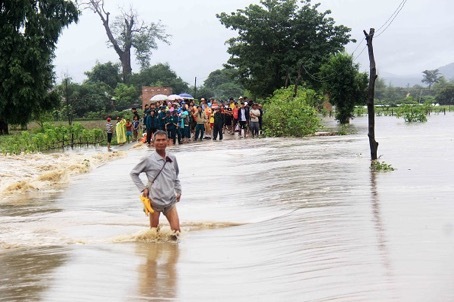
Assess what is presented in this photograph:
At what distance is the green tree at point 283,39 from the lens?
47000mm

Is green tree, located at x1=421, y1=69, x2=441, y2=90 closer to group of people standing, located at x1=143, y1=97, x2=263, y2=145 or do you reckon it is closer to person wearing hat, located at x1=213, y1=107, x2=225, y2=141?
group of people standing, located at x1=143, y1=97, x2=263, y2=145

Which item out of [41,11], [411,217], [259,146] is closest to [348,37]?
[41,11]

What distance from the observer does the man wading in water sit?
8852 millimetres

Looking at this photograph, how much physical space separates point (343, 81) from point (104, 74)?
104 feet

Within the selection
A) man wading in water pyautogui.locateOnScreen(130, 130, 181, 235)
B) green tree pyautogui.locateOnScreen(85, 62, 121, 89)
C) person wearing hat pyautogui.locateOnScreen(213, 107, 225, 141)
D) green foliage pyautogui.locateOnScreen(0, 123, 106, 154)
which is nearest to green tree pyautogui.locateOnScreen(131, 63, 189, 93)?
green tree pyautogui.locateOnScreen(85, 62, 121, 89)

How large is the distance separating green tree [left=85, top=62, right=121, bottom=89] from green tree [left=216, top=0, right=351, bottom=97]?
80.8 ft

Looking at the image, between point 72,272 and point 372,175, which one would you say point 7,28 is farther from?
point 72,272

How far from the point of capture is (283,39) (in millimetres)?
48000

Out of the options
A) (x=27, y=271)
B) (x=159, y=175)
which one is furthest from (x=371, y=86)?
(x=27, y=271)

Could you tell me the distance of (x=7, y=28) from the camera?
121ft

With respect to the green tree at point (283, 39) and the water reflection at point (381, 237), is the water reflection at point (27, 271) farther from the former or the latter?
the green tree at point (283, 39)

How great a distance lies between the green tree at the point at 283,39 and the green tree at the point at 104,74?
2462 centimetres

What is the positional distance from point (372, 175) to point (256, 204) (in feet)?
10.4

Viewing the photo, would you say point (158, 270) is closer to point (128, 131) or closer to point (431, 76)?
point (128, 131)
